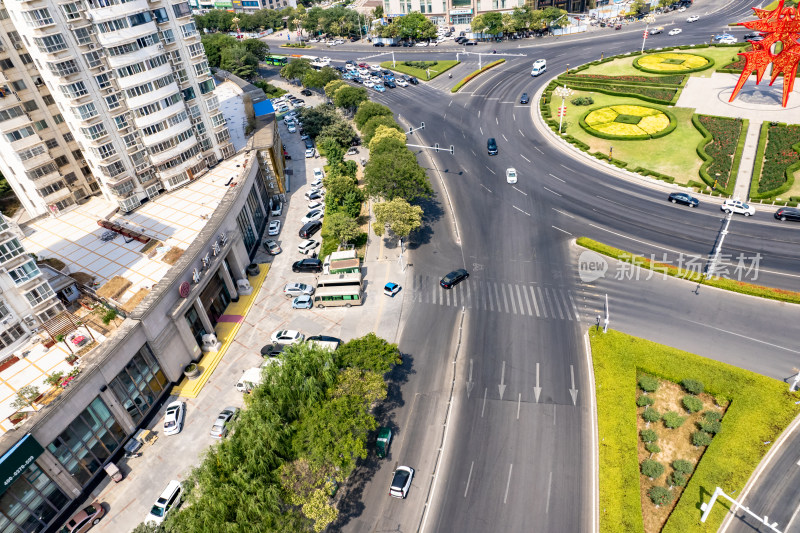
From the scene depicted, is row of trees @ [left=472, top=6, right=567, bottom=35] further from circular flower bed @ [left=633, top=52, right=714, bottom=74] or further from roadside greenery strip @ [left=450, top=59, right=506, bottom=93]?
circular flower bed @ [left=633, top=52, right=714, bottom=74]

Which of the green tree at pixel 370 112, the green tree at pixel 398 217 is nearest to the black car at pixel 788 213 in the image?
the green tree at pixel 398 217

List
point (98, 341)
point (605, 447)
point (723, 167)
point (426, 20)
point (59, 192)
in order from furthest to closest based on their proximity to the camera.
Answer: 1. point (426, 20)
2. point (723, 167)
3. point (59, 192)
4. point (98, 341)
5. point (605, 447)

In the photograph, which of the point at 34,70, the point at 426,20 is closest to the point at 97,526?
the point at 34,70

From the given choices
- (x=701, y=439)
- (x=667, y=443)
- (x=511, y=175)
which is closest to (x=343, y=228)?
(x=511, y=175)

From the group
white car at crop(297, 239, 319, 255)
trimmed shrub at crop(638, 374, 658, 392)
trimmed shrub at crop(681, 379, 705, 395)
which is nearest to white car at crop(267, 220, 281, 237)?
white car at crop(297, 239, 319, 255)

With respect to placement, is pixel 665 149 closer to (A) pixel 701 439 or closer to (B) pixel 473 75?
(B) pixel 473 75

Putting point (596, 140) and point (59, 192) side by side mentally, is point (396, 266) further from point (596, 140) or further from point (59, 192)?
point (596, 140)

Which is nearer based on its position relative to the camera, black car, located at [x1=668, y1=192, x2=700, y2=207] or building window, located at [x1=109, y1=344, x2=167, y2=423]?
building window, located at [x1=109, y1=344, x2=167, y2=423]

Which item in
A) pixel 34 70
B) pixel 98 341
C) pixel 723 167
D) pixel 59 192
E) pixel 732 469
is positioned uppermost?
pixel 34 70
